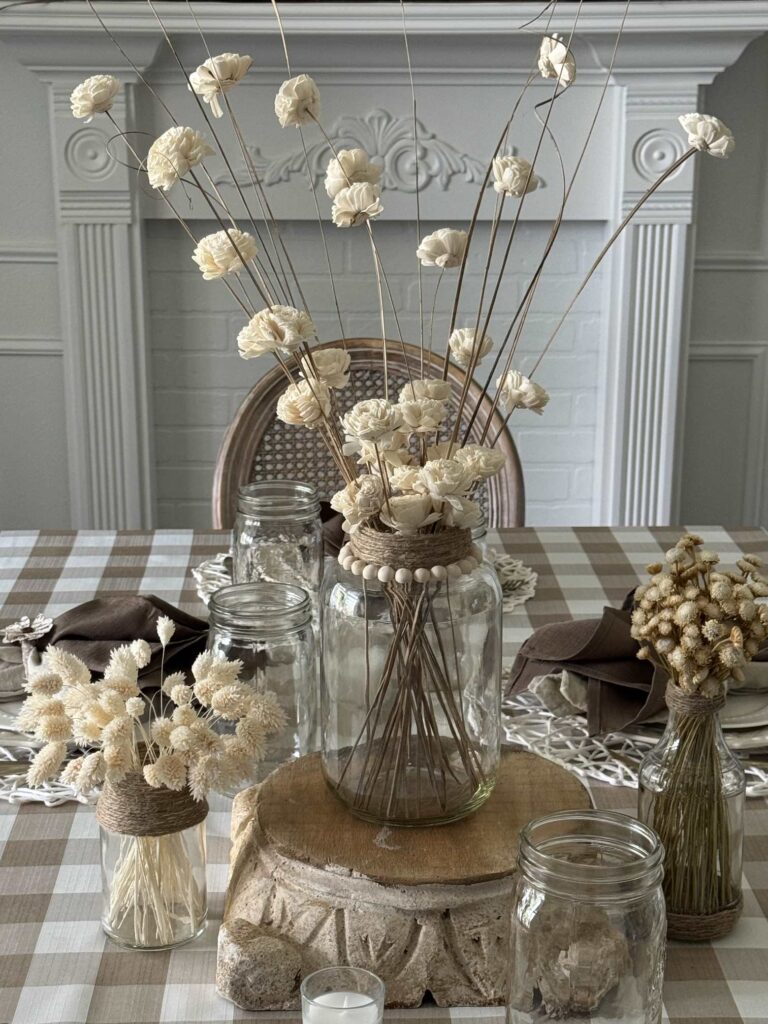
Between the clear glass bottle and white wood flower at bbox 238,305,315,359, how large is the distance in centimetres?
34

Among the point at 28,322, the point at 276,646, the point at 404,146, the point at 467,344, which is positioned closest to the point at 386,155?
the point at 404,146

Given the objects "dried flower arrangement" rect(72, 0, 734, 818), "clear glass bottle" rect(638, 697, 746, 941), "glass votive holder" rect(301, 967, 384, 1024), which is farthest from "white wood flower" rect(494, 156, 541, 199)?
"glass votive holder" rect(301, 967, 384, 1024)

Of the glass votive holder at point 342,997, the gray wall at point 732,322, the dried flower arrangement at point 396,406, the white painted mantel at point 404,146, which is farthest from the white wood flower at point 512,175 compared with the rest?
the gray wall at point 732,322

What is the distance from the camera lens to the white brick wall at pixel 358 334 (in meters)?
2.79

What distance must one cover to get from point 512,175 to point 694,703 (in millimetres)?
344

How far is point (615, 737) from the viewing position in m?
1.10

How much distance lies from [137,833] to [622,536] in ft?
3.48

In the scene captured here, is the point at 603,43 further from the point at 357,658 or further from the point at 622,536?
the point at 357,658

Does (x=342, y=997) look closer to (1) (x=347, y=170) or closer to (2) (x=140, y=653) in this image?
(2) (x=140, y=653)

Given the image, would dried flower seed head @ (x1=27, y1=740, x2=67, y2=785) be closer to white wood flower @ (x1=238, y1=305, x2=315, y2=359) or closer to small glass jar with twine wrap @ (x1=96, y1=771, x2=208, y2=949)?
small glass jar with twine wrap @ (x1=96, y1=771, x2=208, y2=949)

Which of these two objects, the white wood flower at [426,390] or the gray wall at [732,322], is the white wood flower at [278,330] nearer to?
the white wood flower at [426,390]

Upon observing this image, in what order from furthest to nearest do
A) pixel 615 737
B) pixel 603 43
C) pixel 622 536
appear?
pixel 603 43
pixel 622 536
pixel 615 737

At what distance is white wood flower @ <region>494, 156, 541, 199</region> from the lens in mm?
728

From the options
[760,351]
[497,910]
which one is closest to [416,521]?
[497,910]
